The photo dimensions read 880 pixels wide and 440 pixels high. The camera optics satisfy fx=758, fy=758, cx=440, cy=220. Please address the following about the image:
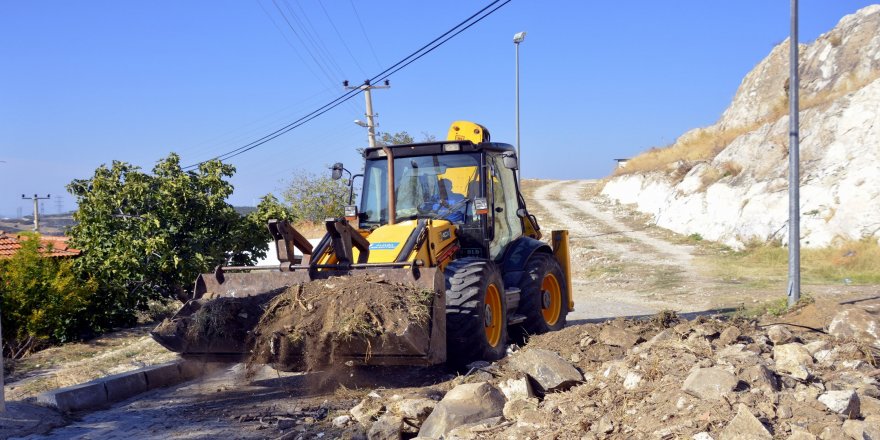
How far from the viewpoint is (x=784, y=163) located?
2462 centimetres

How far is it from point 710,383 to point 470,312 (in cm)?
296

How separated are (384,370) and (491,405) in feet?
7.84

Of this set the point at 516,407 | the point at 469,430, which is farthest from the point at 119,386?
the point at 516,407

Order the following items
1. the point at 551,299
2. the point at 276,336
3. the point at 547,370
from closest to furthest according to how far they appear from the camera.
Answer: the point at 547,370 → the point at 276,336 → the point at 551,299

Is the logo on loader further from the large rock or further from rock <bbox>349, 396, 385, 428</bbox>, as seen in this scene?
the large rock

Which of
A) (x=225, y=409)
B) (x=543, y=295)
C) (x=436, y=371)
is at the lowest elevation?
(x=225, y=409)

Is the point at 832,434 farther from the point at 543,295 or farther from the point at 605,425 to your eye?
the point at 543,295

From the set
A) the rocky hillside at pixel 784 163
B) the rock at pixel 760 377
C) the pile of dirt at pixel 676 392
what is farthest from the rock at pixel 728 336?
the rocky hillside at pixel 784 163

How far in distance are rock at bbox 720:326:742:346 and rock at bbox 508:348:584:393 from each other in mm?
1429

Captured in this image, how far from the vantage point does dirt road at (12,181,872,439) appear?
6.96m

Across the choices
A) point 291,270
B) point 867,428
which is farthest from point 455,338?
point 867,428

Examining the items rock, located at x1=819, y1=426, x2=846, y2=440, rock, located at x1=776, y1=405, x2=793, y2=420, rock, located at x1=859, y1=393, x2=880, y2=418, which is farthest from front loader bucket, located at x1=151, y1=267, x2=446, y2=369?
rock, located at x1=859, y1=393, x2=880, y2=418

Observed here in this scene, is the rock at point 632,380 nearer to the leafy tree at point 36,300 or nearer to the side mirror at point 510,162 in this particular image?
the side mirror at point 510,162

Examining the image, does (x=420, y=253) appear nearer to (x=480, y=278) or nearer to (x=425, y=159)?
(x=480, y=278)
